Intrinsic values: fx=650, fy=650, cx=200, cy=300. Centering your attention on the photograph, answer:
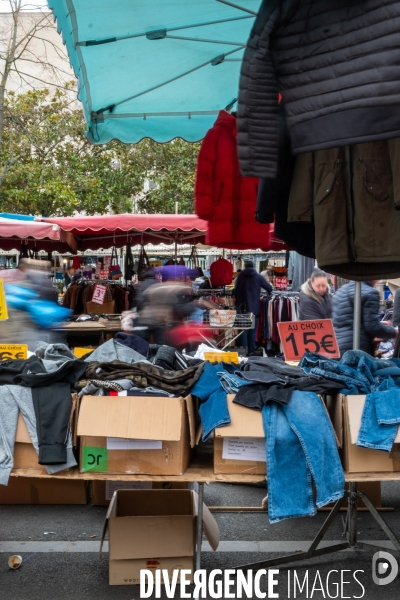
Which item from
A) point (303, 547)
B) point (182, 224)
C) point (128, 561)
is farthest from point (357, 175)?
point (182, 224)

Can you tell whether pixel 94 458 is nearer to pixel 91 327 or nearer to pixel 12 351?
pixel 12 351

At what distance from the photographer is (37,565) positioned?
14.3 ft

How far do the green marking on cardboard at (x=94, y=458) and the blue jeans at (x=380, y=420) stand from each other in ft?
4.44

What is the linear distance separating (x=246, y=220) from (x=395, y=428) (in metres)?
1.59

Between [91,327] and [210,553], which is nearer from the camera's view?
[210,553]

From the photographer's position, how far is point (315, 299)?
869 cm

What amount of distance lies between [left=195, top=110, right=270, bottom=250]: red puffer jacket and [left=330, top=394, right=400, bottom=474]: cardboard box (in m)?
1.31

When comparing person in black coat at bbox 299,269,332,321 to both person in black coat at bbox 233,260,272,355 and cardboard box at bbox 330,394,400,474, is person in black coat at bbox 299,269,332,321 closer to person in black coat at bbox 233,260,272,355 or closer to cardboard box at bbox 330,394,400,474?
person in black coat at bbox 233,260,272,355

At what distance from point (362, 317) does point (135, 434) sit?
13.2 ft

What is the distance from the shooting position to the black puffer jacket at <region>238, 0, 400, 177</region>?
2129 millimetres

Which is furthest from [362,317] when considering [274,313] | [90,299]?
[90,299]

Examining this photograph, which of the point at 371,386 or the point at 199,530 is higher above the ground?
the point at 371,386

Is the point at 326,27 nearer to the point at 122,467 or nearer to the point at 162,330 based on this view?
the point at 122,467

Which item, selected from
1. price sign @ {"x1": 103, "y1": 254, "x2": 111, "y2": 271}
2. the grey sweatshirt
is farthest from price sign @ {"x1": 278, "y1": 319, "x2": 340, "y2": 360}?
price sign @ {"x1": 103, "y1": 254, "x2": 111, "y2": 271}
